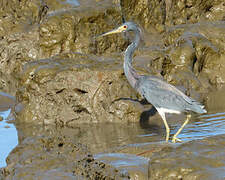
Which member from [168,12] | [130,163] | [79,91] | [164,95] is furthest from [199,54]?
[130,163]

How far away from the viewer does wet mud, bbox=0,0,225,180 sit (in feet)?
18.9

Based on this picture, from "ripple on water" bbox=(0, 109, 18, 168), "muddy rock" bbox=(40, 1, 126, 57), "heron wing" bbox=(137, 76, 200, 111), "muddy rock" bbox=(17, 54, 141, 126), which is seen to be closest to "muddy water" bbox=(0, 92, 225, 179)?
"ripple on water" bbox=(0, 109, 18, 168)

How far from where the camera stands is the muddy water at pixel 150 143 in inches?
219

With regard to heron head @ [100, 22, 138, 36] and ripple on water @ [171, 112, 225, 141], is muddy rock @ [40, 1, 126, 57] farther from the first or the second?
ripple on water @ [171, 112, 225, 141]

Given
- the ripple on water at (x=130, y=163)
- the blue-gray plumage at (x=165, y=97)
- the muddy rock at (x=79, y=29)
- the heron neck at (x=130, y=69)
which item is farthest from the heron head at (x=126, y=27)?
the muddy rock at (x=79, y=29)

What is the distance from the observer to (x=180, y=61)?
1473 centimetres

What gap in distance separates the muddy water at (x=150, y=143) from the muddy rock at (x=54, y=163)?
1.53 ft

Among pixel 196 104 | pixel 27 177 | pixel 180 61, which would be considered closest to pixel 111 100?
pixel 196 104

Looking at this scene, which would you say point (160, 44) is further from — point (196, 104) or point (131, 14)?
point (196, 104)

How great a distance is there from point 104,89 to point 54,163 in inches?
220

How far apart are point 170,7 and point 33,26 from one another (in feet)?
19.3

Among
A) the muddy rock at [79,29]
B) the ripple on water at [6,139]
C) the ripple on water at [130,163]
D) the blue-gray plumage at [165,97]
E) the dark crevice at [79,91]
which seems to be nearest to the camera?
the ripple on water at [130,163]

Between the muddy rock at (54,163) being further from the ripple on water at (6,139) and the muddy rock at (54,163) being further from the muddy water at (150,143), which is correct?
the ripple on water at (6,139)

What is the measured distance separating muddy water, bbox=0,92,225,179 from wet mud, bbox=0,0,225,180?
2cm
